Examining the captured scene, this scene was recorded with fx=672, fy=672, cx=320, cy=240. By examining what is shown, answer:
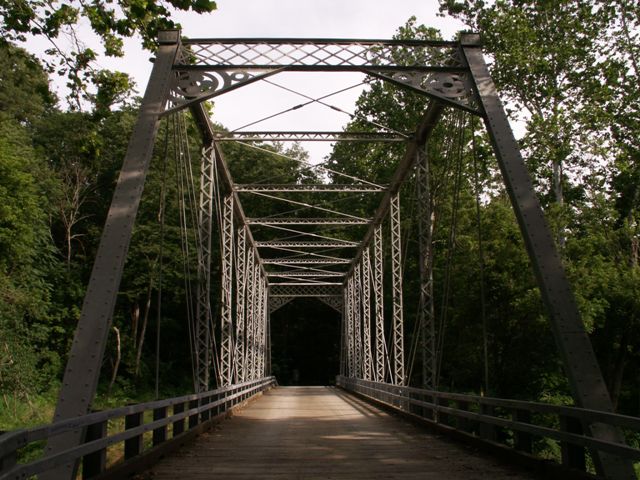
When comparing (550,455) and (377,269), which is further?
(377,269)

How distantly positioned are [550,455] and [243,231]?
12841mm

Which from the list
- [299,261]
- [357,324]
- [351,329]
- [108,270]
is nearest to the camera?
[108,270]

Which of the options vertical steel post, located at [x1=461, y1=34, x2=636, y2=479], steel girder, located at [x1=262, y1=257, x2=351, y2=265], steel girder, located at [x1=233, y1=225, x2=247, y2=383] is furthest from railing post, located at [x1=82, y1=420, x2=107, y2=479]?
steel girder, located at [x1=262, y1=257, x2=351, y2=265]

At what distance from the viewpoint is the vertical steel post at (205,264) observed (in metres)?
13.2

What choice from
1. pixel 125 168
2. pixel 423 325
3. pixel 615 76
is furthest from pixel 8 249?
pixel 615 76

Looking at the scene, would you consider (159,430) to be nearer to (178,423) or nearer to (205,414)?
(178,423)

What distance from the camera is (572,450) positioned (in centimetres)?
585

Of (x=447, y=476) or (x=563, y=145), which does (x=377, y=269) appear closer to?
(x=563, y=145)

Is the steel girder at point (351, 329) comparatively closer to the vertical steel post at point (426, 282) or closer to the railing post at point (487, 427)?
the vertical steel post at point (426, 282)

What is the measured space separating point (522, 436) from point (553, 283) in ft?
5.32

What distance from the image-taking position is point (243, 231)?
24938 mm

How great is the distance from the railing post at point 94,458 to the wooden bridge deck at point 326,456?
711 mm

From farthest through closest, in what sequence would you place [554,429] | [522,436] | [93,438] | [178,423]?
1. [178,423]
2. [522,436]
3. [554,429]
4. [93,438]

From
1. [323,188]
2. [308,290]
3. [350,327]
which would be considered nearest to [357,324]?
[350,327]
